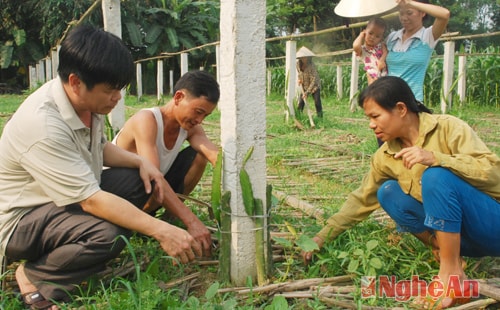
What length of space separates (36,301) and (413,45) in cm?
297

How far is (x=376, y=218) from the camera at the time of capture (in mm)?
3064

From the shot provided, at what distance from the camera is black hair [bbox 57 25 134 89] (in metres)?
1.98

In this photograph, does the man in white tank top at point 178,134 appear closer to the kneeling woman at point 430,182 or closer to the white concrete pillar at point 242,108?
the white concrete pillar at point 242,108

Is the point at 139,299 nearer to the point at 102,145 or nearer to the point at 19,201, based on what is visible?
the point at 19,201

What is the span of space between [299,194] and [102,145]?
1.73 meters

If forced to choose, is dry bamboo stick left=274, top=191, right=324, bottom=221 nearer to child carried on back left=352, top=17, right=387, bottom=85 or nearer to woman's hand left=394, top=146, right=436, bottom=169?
woman's hand left=394, top=146, right=436, bottom=169

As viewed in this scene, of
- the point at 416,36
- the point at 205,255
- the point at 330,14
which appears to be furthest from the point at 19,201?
the point at 330,14

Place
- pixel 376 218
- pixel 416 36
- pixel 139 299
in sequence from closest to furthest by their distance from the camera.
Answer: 1. pixel 139 299
2. pixel 376 218
3. pixel 416 36

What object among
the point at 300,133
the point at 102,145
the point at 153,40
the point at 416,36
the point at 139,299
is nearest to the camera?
the point at 139,299

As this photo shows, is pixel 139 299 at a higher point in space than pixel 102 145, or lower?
lower

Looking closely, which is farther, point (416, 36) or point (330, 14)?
point (330, 14)

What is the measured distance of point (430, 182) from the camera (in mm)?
2016

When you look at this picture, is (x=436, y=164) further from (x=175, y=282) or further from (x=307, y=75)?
(x=307, y=75)

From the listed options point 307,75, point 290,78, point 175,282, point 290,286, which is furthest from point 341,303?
point 307,75
